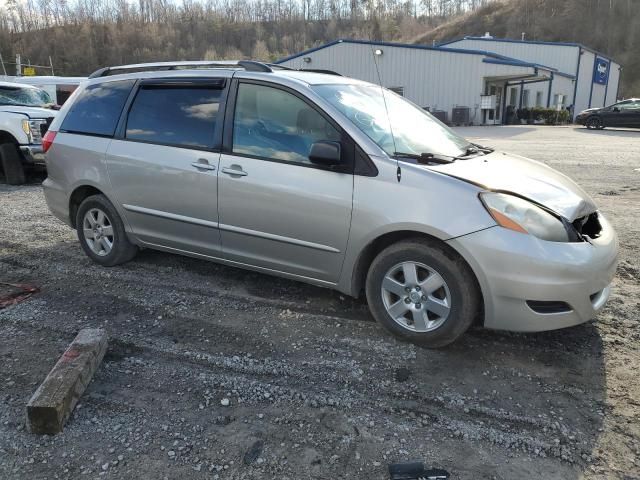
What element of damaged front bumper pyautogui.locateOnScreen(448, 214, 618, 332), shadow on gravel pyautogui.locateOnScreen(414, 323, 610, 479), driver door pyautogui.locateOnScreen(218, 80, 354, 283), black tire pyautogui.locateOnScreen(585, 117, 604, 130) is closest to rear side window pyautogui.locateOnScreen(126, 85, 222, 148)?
driver door pyautogui.locateOnScreen(218, 80, 354, 283)

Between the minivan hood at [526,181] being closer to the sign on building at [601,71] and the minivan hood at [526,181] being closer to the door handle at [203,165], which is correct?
the door handle at [203,165]

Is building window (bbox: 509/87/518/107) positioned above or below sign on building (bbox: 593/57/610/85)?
below

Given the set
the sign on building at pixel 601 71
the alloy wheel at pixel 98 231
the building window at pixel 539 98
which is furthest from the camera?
the sign on building at pixel 601 71

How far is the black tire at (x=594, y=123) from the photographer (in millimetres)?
25766

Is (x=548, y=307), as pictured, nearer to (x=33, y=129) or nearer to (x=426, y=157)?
(x=426, y=157)

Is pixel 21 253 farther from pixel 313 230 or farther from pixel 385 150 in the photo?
pixel 385 150

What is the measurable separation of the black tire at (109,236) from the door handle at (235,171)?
1.48 meters

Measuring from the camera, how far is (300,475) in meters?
2.37

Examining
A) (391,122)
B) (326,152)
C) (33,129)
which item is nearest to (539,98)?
(33,129)

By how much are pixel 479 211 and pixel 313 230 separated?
117cm

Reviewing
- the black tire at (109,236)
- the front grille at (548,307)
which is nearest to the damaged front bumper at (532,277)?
the front grille at (548,307)

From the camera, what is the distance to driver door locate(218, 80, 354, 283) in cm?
360

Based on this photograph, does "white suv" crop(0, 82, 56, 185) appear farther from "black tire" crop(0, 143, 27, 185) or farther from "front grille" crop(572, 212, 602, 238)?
"front grille" crop(572, 212, 602, 238)

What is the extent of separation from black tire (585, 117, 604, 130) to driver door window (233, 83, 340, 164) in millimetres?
26528
